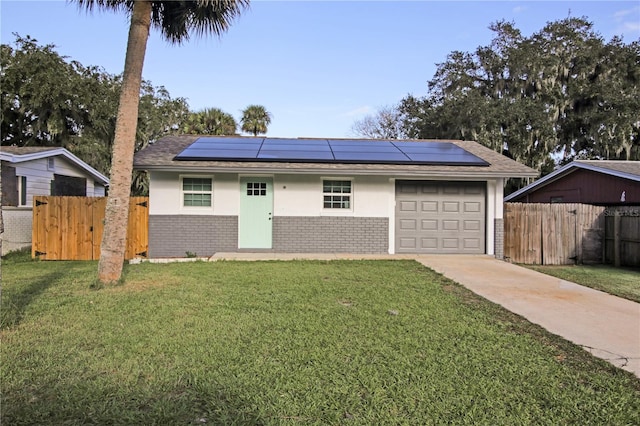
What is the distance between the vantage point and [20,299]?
19.2ft

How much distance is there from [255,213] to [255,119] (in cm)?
1510

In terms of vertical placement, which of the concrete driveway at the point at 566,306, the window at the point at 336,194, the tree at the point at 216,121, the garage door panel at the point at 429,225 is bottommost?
the concrete driveway at the point at 566,306

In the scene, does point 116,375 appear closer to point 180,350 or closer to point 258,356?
point 180,350

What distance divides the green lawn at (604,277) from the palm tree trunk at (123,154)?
355 inches

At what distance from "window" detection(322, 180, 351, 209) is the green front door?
1633 mm

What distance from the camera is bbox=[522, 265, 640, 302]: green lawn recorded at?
7.54m

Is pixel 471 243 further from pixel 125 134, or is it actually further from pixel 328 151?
pixel 125 134

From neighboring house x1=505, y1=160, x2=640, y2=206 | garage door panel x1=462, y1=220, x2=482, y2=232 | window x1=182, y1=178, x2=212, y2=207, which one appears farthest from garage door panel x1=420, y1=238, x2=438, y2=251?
neighboring house x1=505, y1=160, x2=640, y2=206

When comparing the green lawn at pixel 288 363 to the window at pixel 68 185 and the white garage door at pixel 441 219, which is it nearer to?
the white garage door at pixel 441 219

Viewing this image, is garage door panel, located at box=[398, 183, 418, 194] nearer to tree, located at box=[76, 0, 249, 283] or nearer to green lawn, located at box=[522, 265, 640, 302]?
green lawn, located at box=[522, 265, 640, 302]

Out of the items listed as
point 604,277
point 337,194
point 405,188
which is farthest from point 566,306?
point 337,194

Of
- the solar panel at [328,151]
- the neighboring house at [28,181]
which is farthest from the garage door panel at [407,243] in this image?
the neighboring house at [28,181]

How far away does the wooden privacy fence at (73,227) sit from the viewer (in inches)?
420

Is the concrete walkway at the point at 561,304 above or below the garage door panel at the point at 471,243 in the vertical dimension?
below
